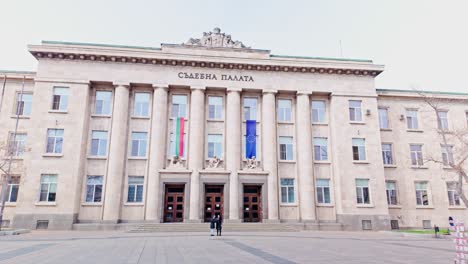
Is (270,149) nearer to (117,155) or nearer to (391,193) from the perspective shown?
(391,193)

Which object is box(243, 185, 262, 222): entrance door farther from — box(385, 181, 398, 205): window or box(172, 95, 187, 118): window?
box(385, 181, 398, 205): window

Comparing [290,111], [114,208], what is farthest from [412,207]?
[114,208]

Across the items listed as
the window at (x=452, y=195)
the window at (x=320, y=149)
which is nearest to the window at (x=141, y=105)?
the window at (x=320, y=149)

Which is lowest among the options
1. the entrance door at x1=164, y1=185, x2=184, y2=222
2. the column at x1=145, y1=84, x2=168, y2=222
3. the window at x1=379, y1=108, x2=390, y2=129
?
the entrance door at x1=164, y1=185, x2=184, y2=222

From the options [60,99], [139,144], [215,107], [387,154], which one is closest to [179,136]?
[139,144]

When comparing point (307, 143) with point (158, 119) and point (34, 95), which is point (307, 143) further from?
point (34, 95)

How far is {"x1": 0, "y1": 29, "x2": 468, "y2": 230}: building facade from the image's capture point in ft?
85.9

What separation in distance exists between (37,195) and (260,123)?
2059 cm

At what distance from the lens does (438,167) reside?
31.5 m

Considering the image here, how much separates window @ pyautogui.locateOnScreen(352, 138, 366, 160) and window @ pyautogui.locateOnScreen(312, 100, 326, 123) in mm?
3851

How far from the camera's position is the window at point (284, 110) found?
30.3 metres

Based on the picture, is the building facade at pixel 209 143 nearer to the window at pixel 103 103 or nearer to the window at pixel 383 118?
the window at pixel 103 103

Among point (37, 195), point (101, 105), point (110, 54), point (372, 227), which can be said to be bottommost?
point (372, 227)

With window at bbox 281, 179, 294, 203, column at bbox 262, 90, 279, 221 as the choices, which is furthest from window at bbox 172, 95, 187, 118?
window at bbox 281, 179, 294, 203
